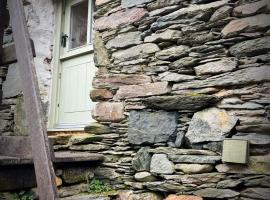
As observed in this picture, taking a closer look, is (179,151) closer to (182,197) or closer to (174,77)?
(182,197)

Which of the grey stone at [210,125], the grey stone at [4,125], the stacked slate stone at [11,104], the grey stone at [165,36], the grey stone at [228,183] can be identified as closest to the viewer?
Result: the grey stone at [228,183]

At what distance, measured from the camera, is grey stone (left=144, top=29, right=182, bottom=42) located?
231 cm

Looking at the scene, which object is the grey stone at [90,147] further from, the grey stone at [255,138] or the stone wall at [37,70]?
the grey stone at [255,138]

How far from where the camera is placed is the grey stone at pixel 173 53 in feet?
7.45

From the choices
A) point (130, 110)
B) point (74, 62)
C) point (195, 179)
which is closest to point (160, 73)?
point (130, 110)

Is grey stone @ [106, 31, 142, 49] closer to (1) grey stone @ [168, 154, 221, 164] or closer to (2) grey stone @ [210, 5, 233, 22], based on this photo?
(2) grey stone @ [210, 5, 233, 22]

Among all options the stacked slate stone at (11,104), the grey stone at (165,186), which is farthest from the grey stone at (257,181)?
the stacked slate stone at (11,104)

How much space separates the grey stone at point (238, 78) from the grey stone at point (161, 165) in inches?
20.3

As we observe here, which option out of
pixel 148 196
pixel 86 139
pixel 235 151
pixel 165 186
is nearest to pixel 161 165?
pixel 165 186

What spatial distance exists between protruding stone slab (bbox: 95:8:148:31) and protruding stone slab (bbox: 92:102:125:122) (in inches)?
26.4

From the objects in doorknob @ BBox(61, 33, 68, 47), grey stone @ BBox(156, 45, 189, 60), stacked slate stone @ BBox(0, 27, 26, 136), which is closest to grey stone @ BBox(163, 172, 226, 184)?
A: grey stone @ BBox(156, 45, 189, 60)

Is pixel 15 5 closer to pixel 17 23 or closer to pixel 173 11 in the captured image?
pixel 17 23

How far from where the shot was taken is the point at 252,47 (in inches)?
77.5

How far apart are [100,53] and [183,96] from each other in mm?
967
